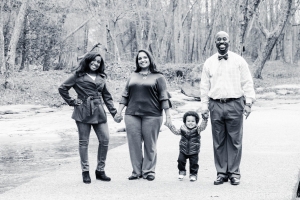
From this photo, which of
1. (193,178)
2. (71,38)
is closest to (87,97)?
(193,178)

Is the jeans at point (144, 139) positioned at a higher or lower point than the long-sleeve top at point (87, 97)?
lower

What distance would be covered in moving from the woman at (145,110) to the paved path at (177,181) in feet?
0.93

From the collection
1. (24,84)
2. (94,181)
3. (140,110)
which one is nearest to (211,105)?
(140,110)

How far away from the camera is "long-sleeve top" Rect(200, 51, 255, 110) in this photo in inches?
238

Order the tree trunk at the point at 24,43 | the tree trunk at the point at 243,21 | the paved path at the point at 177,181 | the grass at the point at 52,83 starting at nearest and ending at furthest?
1. the paved path at the point at 177,181
2. the grass at the point at 52,83
3. the tree trunk at the point at 243,21
4. the tree trunk at the point at 24,43

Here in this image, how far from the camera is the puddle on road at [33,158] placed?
7461mm

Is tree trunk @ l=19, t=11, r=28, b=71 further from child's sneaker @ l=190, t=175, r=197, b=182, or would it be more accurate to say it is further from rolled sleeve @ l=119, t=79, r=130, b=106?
child's sneaker @ l=190, t=175, r=197, b=182

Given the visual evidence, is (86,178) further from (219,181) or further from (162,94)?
(219,181)

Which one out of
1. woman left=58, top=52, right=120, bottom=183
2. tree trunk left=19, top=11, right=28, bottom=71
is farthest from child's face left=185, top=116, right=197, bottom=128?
tree trunk left=19, top=11, right=28, bottom=71

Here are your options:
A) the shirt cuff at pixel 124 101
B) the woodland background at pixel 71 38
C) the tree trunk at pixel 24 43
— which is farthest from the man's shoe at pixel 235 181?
the tree trunk at pixel 24 43

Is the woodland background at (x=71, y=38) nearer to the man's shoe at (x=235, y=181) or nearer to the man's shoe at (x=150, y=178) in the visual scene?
the man's shoe at (x=150, y=178)

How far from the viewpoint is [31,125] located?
14.3 metres

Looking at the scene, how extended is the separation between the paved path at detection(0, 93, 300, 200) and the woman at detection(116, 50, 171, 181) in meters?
0.28

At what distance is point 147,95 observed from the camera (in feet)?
21.2
